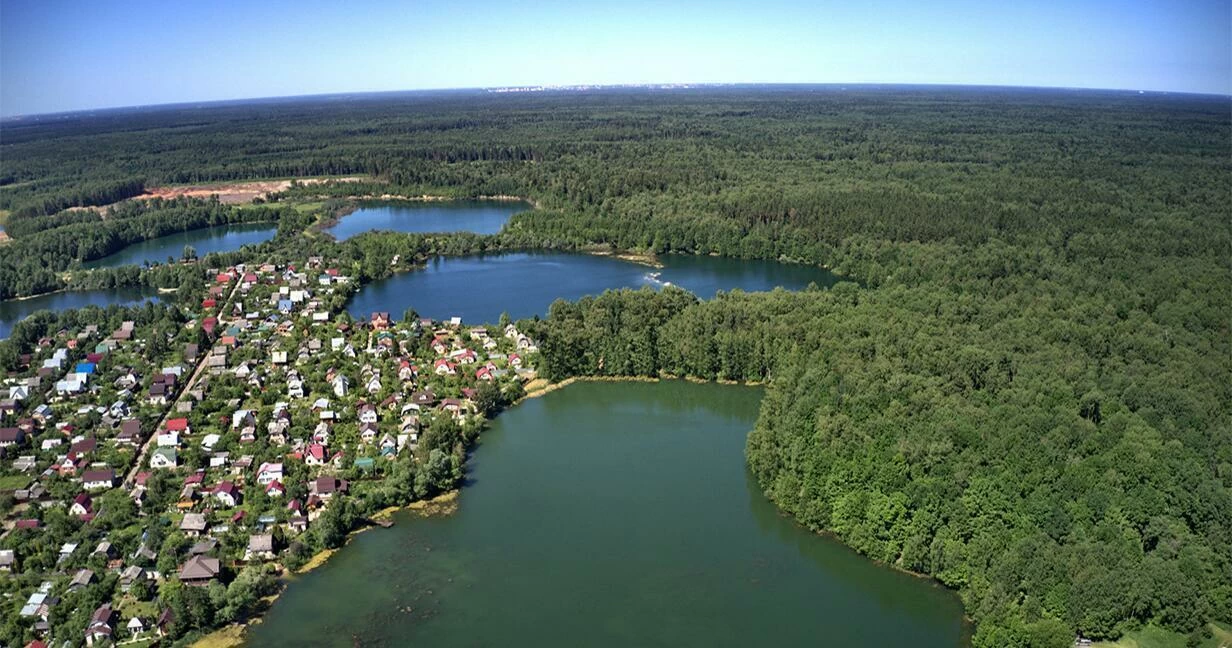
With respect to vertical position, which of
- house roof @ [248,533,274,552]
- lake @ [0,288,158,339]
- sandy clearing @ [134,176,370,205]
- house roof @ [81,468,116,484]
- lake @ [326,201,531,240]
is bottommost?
house roof @ [248,533,274,552]

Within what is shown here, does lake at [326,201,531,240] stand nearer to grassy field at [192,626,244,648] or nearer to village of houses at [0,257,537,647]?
village of houses at [0,257,537,647]

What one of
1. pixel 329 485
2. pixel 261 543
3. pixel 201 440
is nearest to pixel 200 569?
pixel 261 543

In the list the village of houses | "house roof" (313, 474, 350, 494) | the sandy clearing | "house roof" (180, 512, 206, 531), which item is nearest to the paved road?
the village of houses

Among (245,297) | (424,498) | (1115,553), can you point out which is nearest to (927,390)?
(1115,553)

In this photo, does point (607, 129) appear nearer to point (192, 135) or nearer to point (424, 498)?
point (192, 135)

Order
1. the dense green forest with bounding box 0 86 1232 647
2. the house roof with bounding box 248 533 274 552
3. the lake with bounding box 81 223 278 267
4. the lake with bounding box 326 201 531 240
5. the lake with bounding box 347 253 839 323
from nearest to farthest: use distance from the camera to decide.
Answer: the dense green forest with bounding box 0 86 1232 647, the house roof with bounding box 248 533 274 552, the lake with bounding box 347 253 839 323, the lake with bounding box 81 223 278 267, the lake with bounding box 326 201 531 240

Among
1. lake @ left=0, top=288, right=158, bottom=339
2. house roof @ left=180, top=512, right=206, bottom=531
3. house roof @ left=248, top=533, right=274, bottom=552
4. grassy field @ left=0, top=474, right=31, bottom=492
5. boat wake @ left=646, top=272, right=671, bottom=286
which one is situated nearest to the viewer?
house roof @ left=248, top=533, right=274, bottom=552
